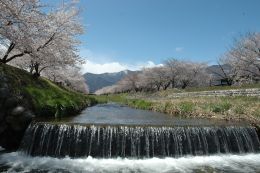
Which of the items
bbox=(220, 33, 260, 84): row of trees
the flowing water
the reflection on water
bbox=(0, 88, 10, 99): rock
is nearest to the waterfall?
the flowing water

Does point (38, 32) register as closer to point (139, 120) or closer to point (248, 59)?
point (139, 120)

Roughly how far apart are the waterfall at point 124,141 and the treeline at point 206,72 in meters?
28.2

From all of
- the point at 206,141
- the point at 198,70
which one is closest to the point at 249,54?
the point at 206,141

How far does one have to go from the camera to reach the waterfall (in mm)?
14703

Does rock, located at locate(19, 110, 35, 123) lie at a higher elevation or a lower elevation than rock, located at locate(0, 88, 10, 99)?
lower

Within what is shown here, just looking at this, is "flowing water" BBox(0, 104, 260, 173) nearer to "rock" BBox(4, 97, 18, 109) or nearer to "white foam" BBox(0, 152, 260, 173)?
"white foam" BBox(0, 152, 260, 173)

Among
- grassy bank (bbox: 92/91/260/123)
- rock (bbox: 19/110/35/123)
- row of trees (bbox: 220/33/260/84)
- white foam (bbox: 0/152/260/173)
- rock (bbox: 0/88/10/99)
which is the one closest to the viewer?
white foam (bbox: 0/152/260/173)

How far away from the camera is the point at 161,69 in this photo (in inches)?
3319

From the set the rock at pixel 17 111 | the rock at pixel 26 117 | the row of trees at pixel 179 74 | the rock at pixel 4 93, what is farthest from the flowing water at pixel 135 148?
the row of trees at pixel 179 74

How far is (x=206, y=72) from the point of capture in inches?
3489

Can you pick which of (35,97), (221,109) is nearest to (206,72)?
(221,109)

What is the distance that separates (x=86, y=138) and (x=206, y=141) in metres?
6.26

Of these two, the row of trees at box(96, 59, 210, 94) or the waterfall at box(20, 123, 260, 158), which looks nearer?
the waterfall at box(20, 123, 260, 158)

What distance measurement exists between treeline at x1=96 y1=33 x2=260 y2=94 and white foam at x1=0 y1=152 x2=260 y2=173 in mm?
29563
